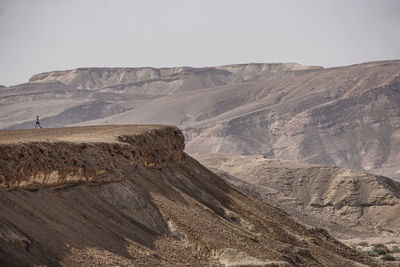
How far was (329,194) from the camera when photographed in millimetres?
78188

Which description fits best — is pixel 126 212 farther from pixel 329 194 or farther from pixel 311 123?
pixel 311 123

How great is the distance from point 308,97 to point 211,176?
154343 millimetres

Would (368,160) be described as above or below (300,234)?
below

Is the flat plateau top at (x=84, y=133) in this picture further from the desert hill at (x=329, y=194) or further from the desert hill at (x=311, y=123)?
the desert hill at (x=311, y=123)

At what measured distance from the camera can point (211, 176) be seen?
1521 inches

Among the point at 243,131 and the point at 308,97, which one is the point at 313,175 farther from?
the point at 308,97

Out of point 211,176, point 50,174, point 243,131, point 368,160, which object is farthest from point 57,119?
point 50,174

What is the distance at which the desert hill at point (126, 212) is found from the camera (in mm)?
19516

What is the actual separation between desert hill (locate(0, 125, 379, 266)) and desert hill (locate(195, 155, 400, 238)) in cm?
3159

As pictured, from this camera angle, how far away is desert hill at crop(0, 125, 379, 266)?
64.0 feet

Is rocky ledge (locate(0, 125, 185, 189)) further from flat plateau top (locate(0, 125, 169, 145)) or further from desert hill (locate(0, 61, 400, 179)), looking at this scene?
desert hill (locate(0, 61, 400, 179))

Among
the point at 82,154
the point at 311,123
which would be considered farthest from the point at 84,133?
the point at 311,123

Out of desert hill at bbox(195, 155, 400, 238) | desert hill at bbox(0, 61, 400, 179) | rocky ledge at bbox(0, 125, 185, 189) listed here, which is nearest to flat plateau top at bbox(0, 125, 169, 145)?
rocky ledge at bbox(0, 125, 185, 189)

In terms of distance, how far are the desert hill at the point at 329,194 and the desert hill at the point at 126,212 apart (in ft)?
104
